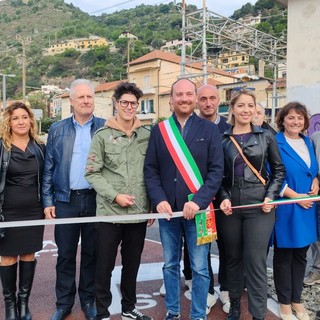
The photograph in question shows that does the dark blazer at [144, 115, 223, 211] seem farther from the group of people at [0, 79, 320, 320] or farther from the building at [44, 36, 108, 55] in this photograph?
the building at [44, 36, 108, 55]

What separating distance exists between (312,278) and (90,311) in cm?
261

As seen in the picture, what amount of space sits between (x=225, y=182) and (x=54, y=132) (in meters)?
1.70

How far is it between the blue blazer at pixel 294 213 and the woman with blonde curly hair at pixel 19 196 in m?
2.29

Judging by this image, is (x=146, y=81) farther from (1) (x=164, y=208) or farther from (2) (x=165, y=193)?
(1) (x=164, y=208)

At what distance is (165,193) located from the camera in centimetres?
342

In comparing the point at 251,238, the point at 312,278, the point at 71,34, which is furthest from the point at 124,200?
the point at 71,34

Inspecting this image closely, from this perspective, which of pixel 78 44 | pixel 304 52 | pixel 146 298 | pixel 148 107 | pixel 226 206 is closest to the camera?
pixel 226 206

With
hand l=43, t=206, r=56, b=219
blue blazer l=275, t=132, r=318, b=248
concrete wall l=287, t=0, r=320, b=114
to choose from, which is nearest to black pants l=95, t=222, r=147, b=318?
hand l=43, t=206, r=56, b=219

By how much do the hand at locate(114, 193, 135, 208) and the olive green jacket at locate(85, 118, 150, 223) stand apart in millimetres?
74

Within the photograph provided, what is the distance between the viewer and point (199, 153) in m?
3.36

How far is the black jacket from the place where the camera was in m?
3.36

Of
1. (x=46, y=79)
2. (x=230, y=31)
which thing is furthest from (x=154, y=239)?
A: (x=46, y=79)

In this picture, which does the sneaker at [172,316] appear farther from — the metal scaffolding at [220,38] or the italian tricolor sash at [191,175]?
the metal scaffolding at [220,38]

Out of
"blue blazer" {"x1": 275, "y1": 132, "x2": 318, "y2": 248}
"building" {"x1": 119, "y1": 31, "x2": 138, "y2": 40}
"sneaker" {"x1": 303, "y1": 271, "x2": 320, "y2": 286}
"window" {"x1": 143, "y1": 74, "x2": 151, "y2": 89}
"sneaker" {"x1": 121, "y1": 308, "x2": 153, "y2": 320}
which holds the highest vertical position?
"building" {"x1": 119, "y1": 31, "x2": 138, "y2": 40}
